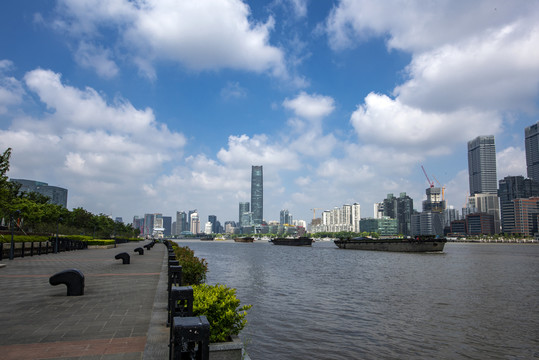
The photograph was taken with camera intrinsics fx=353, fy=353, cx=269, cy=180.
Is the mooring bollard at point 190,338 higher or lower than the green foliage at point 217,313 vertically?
higher

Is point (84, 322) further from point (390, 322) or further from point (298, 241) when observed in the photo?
point (298, 241)

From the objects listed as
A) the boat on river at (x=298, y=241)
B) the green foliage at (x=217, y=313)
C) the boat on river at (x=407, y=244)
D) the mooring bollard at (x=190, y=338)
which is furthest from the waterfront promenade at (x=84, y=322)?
the boat on river at (x=298, y=241)

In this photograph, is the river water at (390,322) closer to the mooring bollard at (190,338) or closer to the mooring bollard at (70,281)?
the mooring bollard at (70,281)

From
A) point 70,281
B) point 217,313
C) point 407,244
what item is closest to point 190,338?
point 217,313

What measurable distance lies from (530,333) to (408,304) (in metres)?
6.64

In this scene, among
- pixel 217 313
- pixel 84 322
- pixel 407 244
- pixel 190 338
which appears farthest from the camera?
pixel 407 244

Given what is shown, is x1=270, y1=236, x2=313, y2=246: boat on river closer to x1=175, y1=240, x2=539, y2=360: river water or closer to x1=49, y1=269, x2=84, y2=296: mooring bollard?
x1=175, y1=240, x2=539, y2=360: river water

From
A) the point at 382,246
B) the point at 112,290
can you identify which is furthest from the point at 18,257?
the point at 382,246

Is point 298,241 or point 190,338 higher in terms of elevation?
point 190,338

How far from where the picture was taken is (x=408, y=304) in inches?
832

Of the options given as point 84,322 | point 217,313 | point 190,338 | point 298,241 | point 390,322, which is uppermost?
point 190,338

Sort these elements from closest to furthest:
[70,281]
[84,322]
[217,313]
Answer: [217,313], [84,322], [70,281]

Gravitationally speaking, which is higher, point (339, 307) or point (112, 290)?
point (112, 290)

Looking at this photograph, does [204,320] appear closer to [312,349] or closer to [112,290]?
[312,349]
